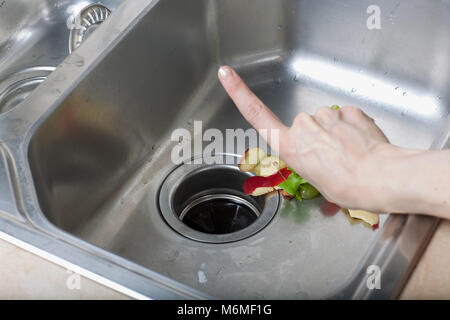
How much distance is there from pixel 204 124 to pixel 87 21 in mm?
276

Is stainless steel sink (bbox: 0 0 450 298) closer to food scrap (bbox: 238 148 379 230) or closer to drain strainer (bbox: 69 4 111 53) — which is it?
food scrap (bbox: 238 148 379 230)

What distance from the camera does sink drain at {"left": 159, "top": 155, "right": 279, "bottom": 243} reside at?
91 centimetres

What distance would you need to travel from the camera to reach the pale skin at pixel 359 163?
565 mm

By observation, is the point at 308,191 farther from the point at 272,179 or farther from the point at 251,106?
the point at 251,106

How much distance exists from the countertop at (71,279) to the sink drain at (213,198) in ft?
1.08

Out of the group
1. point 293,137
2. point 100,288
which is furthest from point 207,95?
point 100,288

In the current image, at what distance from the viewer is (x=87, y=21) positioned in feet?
3.28

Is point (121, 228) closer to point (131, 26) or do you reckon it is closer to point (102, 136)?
point (102, 136)

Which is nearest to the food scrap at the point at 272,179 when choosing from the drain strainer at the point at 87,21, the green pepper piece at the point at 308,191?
the green pepper piece at the point at 308,191

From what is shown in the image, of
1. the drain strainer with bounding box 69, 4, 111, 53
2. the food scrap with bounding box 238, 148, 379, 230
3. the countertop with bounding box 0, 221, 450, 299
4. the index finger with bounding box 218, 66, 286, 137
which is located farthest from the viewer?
the drain strainer with bounding box 69, 4, 111, 53

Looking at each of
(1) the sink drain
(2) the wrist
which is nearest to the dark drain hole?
(1) the sink drain

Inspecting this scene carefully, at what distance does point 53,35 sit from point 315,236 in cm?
65

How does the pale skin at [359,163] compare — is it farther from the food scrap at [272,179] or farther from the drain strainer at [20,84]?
the drain strainer at [20,84]

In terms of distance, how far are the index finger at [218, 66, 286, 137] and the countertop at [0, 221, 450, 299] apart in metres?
0.21
